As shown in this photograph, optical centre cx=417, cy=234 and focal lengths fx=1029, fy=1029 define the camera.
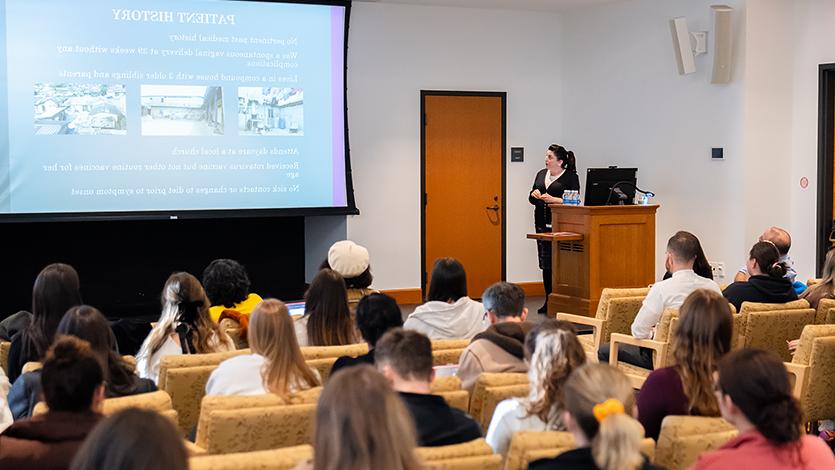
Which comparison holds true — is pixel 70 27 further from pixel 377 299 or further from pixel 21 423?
pixel 21 423

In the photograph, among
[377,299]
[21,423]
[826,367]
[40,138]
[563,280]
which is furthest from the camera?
[563,280]

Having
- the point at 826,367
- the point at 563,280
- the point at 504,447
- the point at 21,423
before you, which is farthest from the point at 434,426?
the point at 563,280

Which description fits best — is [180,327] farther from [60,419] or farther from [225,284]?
[60,419]

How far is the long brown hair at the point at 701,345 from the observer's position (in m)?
3.55

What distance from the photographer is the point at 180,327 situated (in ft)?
15.9

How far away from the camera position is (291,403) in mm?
3406

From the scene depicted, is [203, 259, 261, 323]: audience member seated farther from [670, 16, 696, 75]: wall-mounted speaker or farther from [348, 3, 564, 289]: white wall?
[670, 16, 696, 75]: wall-mounted speaker

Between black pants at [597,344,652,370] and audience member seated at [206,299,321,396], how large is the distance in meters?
2.75

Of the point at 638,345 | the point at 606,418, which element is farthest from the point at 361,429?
the point at 638,345

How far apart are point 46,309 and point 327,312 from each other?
1.27m

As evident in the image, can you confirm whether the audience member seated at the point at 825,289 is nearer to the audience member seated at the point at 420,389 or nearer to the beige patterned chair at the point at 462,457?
the audience member seated at the point at 420,389

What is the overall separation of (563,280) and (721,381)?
6.70 metres

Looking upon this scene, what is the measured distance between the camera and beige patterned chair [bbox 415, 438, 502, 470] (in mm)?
2693

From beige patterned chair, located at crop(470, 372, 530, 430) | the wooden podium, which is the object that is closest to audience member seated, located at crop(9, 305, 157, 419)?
beige patterned chair, located at crop(470, 372, 530, 430)
